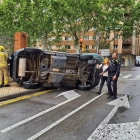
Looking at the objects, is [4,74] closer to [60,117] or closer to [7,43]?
[7,43]

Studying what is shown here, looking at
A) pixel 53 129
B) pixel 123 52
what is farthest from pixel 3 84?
pixel 123 52

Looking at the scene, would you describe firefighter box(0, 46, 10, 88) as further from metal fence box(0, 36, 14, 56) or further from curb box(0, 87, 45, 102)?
metal fence box(0, 36, 14, 56)

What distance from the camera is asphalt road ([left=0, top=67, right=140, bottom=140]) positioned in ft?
13.8

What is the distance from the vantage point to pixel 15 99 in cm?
718

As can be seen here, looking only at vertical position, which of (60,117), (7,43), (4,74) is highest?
(7,43)

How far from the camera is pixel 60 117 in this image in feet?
17.5

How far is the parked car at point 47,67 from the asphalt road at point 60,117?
1.25 meters

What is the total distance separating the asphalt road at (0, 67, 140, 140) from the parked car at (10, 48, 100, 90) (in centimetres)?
125

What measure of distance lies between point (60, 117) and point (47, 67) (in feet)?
12.2

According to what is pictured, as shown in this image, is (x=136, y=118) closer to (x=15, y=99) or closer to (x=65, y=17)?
(x=15, y=99)

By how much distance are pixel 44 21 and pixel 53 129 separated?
23.9 m

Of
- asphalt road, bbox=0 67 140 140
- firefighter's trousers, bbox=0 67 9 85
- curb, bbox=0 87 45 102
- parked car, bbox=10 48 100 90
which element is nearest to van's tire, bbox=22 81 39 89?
parked car, bbox=10 48 100 90

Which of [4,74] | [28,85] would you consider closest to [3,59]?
[4,74]

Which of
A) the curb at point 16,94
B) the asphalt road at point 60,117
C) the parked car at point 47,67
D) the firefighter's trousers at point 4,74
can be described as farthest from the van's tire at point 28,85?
the asphalt road at point 60,117
